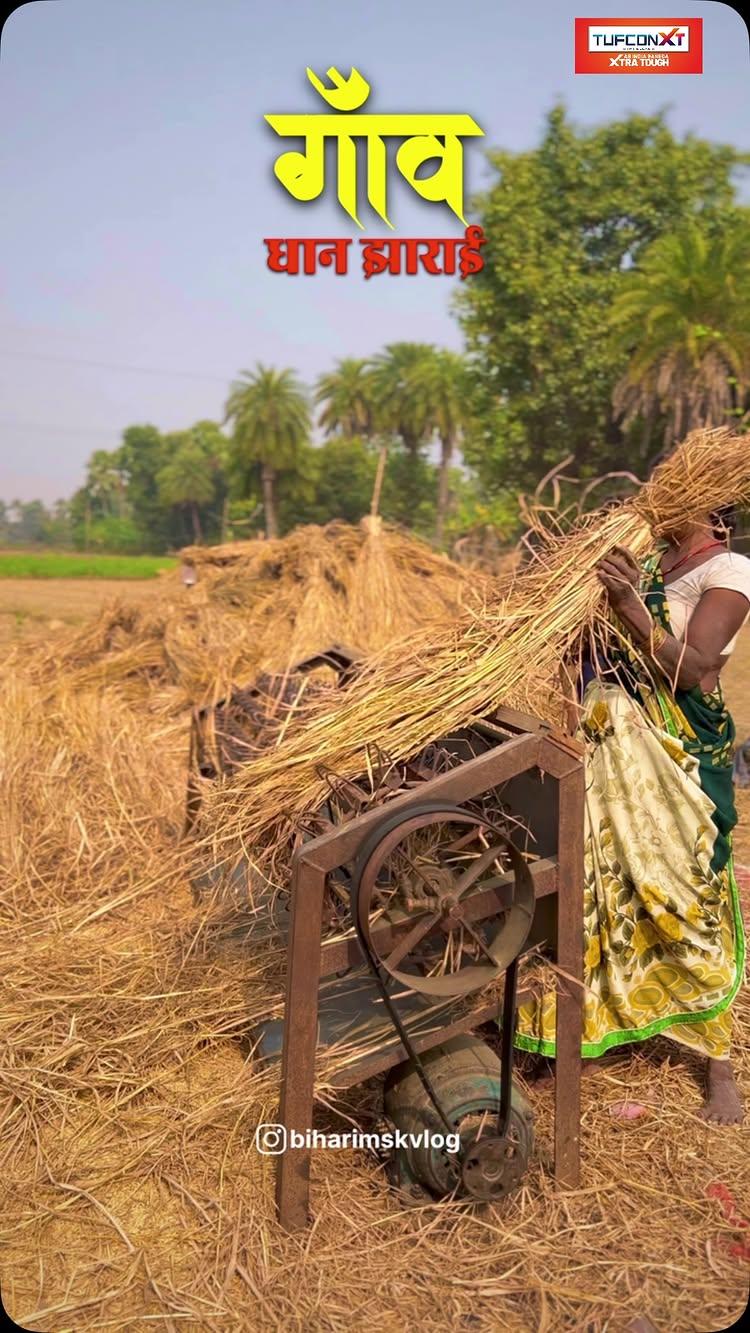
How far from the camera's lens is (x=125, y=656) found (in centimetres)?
710

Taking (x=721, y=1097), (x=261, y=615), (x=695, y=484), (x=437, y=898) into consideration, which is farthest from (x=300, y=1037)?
(x=261, y=615)

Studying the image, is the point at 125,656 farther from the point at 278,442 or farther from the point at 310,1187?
the point at 278,442

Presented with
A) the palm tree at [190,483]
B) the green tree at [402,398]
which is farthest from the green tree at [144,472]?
the green tree at [402,398]

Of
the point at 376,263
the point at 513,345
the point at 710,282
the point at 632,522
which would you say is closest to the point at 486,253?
the point at 513,345

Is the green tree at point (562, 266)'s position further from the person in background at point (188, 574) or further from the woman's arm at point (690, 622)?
the woman's arm at point (690, 622)

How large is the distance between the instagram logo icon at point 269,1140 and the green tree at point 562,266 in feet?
69.8

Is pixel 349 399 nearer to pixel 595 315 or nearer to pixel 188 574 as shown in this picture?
pixel 595 315

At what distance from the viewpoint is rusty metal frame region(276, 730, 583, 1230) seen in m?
2.10

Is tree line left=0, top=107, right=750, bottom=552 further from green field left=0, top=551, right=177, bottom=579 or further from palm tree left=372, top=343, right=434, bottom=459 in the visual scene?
green field left=0, top=551, right=177, bottom=579

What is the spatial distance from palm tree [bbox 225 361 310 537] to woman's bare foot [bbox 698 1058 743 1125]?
133ft

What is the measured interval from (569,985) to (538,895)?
246mm

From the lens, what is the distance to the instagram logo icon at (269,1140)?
2329 mm

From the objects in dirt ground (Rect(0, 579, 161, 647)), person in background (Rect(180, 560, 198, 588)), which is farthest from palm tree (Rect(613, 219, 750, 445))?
person in background (Rect(180, 560, 198, 588))

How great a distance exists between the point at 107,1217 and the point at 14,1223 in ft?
0.69
